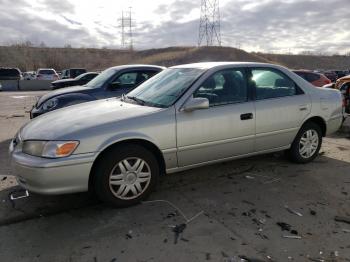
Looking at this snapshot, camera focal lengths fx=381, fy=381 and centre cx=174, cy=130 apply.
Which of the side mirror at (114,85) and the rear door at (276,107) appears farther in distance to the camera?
the side mirror at (114,85)

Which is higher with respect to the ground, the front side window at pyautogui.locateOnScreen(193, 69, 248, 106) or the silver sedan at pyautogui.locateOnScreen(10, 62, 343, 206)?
the front side window at pyautogui.locateOnScreen(193, 69, 248, 106)

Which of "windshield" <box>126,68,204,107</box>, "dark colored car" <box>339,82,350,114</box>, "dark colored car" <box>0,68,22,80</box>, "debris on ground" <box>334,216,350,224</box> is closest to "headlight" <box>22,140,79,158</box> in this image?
"windshield" <box>126,68,204,107</box>

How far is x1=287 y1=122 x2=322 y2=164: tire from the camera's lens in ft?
18.7

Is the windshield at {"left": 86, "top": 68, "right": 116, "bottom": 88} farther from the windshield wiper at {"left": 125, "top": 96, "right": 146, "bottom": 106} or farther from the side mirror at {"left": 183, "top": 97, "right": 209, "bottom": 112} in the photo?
the side mirror at {"left": 183, "top": 97, "right": 209, "bottom": 112}

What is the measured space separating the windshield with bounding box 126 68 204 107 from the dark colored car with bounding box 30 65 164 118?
249 centimetres

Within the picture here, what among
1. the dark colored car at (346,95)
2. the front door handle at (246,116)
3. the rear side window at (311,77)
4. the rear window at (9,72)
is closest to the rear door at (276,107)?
the front door handle at (246,116)

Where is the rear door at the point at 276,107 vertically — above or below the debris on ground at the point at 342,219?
above

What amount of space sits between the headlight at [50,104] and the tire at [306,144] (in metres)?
4.72

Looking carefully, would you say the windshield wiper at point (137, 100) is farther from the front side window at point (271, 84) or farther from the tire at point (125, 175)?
the front side window at point (271, 84)

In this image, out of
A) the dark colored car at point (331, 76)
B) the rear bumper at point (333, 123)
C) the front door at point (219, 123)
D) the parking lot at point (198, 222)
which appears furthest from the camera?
the dark colored car at point (331, 76)

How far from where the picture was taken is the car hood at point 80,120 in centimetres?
393

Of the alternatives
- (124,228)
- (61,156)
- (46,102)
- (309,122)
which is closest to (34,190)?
(61,156)

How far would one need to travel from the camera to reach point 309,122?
577 cm

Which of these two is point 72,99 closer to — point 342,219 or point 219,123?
point 219,123
